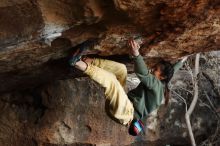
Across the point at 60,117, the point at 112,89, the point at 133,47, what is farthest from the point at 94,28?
the point at 60,117

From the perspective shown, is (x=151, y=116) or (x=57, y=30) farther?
(x=151, y=116)

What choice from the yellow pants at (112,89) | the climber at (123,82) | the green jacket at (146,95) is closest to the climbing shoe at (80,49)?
the climber at (123,82)

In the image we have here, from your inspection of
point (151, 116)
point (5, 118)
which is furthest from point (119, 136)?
point (5, 118)

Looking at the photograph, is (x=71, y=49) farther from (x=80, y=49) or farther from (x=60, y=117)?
(x=60, y=117)

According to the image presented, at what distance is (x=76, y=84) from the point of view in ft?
19.5

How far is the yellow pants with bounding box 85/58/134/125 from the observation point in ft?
14.4

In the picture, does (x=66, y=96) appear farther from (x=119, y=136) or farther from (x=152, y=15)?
(x=152, y=15)

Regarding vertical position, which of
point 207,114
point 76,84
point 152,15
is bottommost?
point 207,114

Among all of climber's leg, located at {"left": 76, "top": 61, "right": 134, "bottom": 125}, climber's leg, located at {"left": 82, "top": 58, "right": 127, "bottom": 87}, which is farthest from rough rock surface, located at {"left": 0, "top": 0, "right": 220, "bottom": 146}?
climber's leg, located at {"left": 76, "top": 61, "right": 134, "bottom": 125}

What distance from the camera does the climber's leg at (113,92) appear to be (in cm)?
439

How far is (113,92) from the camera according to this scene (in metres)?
4.48

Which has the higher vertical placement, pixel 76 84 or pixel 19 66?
pixel 19 66

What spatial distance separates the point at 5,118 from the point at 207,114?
4.16 m

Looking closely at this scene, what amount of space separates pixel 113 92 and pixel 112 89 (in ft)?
0.12
